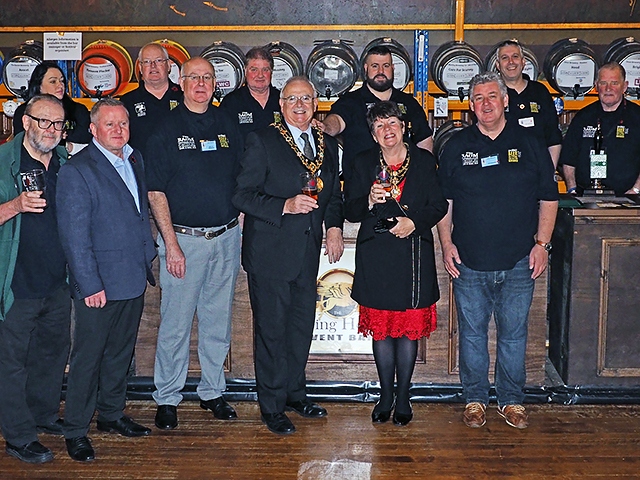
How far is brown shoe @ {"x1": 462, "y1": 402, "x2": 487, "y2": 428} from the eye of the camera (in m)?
4.08

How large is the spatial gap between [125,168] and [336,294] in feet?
4.51

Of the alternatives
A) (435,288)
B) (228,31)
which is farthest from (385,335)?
(228,31)

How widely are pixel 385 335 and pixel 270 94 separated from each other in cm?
155

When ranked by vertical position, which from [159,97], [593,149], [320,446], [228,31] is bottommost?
[320,446]

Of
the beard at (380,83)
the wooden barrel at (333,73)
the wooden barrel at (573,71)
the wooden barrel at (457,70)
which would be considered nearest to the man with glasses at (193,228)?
the beard at (380,83)

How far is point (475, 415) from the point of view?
161 inches

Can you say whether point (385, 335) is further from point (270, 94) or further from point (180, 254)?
point (270, 94)

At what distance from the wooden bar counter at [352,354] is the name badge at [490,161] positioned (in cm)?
67

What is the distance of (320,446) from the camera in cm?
386

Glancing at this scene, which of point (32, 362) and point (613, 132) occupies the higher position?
point (613, 132)

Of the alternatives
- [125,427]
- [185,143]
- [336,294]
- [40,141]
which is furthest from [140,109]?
[125,427]

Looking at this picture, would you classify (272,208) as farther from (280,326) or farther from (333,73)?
(333,73)

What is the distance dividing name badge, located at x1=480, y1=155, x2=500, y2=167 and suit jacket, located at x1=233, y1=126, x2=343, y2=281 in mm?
735

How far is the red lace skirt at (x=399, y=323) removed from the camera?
393 centimetres
